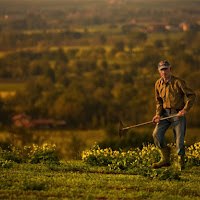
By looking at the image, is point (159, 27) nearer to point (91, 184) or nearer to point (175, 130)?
point (175, 130)

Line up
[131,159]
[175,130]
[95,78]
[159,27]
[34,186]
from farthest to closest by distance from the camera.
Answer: [159,27]
[95,78]
[131,159]
[175,130]
[34,186]

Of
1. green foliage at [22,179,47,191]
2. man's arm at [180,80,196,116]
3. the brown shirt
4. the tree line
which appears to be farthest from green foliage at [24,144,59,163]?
the tree line

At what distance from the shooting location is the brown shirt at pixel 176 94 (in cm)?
1015

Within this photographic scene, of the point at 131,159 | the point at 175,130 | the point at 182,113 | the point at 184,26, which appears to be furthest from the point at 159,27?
the point at 182,113

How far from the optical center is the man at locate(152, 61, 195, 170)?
33.3 feet

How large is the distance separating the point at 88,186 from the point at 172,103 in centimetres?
293

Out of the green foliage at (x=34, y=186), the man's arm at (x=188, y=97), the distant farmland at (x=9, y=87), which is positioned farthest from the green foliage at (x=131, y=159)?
the distant farmland at (x=9, y=87)

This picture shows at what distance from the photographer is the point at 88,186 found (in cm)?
841

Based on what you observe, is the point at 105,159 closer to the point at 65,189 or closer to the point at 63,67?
the point at 65,189

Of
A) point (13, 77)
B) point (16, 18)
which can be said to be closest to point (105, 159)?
point (13, 77)

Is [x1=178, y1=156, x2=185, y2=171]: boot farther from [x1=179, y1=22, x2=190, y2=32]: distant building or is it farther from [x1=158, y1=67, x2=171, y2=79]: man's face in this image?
[x1=179, y1=22, x2=190, y2=32]: distant building

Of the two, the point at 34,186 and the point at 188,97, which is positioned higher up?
the point at 188,97

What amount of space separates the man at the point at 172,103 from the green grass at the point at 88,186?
1.01m

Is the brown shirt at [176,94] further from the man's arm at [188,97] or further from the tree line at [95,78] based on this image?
the tree line at [95,78]
